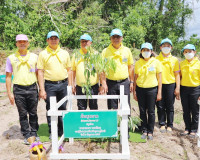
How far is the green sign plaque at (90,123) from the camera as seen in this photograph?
250 centimetres

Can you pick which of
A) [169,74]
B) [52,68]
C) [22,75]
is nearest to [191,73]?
[169,74]

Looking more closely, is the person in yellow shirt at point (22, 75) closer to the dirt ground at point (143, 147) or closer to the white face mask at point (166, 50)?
the dirt ground at point (143, 147)

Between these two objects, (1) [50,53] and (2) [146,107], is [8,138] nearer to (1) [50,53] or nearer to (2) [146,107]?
(1) [50,53]

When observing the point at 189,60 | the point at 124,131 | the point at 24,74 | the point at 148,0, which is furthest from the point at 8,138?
the point at 148,0

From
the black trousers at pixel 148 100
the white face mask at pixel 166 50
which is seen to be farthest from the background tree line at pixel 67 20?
the black trousers at pixel 148 100

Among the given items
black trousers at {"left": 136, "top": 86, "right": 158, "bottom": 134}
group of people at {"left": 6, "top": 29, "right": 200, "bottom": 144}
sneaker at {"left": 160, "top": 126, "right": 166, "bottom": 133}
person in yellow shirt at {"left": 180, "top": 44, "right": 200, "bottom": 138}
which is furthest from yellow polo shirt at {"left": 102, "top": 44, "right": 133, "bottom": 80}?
sneaker at {"left": 160, "top": 126, "right": 166, "bottom": 133}

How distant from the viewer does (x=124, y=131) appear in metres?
2.55

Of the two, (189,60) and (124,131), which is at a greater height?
(189,60)

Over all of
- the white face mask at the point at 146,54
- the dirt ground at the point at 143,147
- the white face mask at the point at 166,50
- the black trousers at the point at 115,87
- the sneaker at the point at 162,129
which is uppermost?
the white face mask at the point at 166,50

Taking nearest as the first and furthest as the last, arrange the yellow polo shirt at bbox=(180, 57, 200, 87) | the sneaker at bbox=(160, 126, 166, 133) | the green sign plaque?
1. the green sign plaque
2. the yellow polo shirt at bbox=(180, 57, 200, 87)
3. the sneaker at bbox=(160, 126, 166, 133)

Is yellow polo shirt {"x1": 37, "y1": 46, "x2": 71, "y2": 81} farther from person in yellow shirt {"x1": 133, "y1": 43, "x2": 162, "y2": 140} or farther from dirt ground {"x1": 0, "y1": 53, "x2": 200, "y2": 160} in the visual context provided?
person in yellow shirt {"x1": 133, "y1": 43, "x2": 162, "y2": 140}

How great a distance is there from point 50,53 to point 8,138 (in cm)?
215

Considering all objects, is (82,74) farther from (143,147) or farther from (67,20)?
(67,20)

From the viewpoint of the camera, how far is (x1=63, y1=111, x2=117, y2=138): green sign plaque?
2.50 metres
